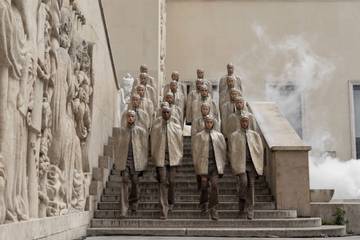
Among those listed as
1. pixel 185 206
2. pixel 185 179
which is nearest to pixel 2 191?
pixel 185 206

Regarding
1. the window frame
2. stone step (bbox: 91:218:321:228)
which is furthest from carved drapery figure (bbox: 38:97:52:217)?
the window frame

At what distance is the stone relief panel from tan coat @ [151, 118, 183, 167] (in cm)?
104

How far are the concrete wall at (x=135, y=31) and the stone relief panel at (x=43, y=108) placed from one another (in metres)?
8.77

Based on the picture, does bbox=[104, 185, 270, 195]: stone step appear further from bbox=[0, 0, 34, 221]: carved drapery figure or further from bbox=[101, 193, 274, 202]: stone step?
bbox=[0, 0, 34, 221]: carved drapery figure

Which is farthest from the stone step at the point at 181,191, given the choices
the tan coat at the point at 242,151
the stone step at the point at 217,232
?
the stone step at the point at 217,232

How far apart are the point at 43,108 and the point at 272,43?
54.7 feet

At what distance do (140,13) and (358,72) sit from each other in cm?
864

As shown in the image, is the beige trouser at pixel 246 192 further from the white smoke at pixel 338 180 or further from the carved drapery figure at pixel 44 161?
the white smoke at pixel 338 180

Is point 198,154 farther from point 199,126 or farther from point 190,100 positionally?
point 190,100

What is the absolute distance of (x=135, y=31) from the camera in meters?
18.8

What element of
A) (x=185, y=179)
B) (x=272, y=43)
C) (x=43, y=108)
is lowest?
(x=185, y=179)

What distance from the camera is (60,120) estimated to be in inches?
307

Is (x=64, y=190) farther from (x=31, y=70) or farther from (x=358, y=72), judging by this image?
(x=358, y=72)

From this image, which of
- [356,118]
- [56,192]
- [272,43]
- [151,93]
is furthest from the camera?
[356,118]
